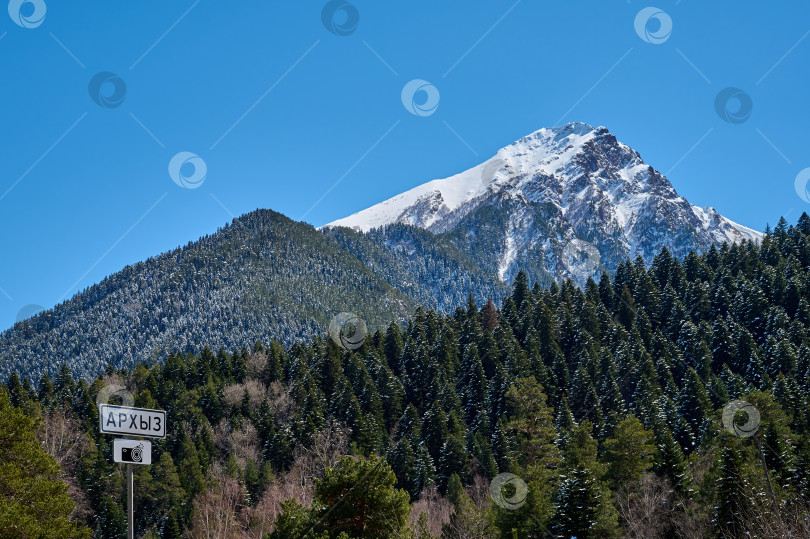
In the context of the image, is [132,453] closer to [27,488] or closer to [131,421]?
[131,421]

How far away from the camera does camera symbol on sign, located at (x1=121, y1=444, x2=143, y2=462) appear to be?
12119 mm

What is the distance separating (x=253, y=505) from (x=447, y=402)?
2661cm

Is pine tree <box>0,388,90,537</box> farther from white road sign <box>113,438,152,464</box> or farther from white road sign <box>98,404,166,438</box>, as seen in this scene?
white road sign <box>98,404,166,438</box>

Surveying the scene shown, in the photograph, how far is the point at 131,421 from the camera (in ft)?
40.3

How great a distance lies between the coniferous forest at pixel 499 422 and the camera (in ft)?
129

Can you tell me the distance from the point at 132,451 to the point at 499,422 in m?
69.4

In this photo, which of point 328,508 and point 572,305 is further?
point 572,305

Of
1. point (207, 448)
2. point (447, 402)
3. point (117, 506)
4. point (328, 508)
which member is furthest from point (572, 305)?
point (328, 508)

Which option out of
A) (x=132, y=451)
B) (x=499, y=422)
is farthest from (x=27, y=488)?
(x=499, y=422)

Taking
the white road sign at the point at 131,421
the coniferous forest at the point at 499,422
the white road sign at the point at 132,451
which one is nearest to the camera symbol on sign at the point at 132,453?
the white road sign at the point at 132,451

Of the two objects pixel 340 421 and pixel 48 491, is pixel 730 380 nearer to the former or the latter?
pixel 340 421

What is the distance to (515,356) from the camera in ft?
307

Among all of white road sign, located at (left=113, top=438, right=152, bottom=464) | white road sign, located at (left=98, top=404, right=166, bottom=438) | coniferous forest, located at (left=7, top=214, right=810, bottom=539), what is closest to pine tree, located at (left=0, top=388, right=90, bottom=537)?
coniferous forest, located at (left=7, top=214, right=810, bottom=539)

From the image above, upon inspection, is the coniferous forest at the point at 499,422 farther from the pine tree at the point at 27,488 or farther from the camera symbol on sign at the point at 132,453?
the camera symbol on sign at the point at 132,453
